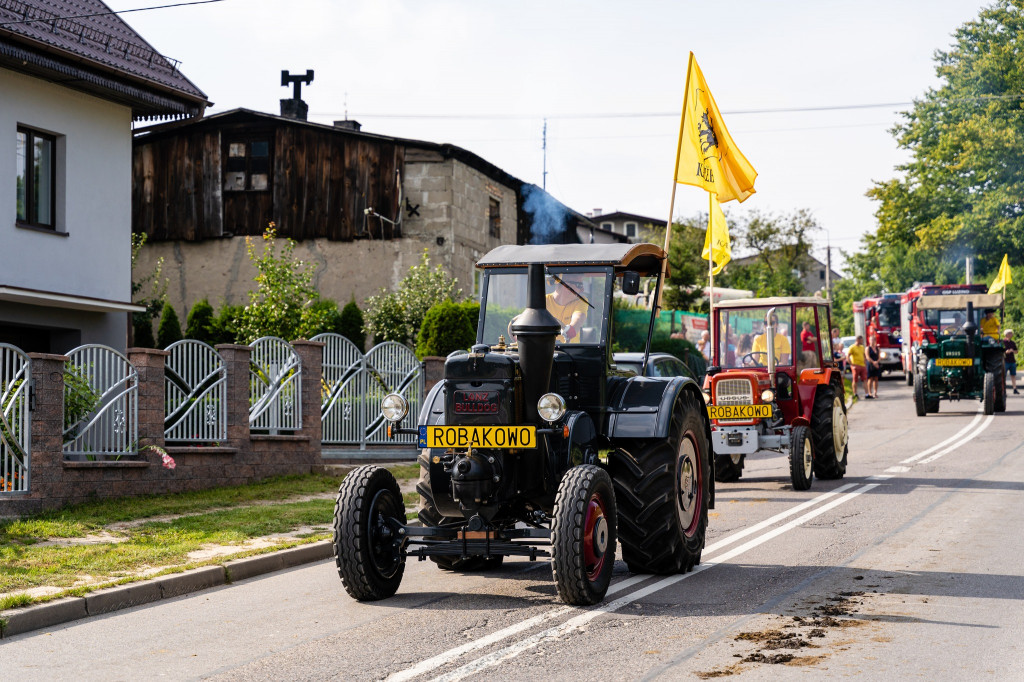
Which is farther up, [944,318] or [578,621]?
[944,318]

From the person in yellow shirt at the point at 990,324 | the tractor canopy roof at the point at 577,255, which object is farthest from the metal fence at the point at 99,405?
the person in yellow shirt at the point at 990,324

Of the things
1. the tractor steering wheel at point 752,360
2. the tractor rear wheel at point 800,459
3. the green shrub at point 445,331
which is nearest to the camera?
the tractor rear wheel at point 800,459

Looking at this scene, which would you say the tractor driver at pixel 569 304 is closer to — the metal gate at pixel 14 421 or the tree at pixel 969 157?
the metal gate at pixel 14 421

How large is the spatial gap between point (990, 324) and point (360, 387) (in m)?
17.6

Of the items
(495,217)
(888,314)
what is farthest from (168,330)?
(888,314)

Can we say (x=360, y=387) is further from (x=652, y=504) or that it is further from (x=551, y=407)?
(x=551, y=407)

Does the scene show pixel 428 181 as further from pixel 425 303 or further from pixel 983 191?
pixel 983 191

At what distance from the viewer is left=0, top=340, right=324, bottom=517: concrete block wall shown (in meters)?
12.1

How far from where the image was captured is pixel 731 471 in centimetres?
1683

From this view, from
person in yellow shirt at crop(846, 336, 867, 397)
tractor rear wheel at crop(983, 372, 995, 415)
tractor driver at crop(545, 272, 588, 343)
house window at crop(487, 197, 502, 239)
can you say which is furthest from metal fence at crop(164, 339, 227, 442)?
person in yellow shirt at crop(846, 336, 867, 397)

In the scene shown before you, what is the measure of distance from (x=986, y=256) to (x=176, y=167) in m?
37.0

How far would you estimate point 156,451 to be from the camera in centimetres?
1377

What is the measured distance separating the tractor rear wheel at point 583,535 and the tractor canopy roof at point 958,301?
78.3ft

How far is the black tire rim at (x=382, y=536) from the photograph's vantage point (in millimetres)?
7867
